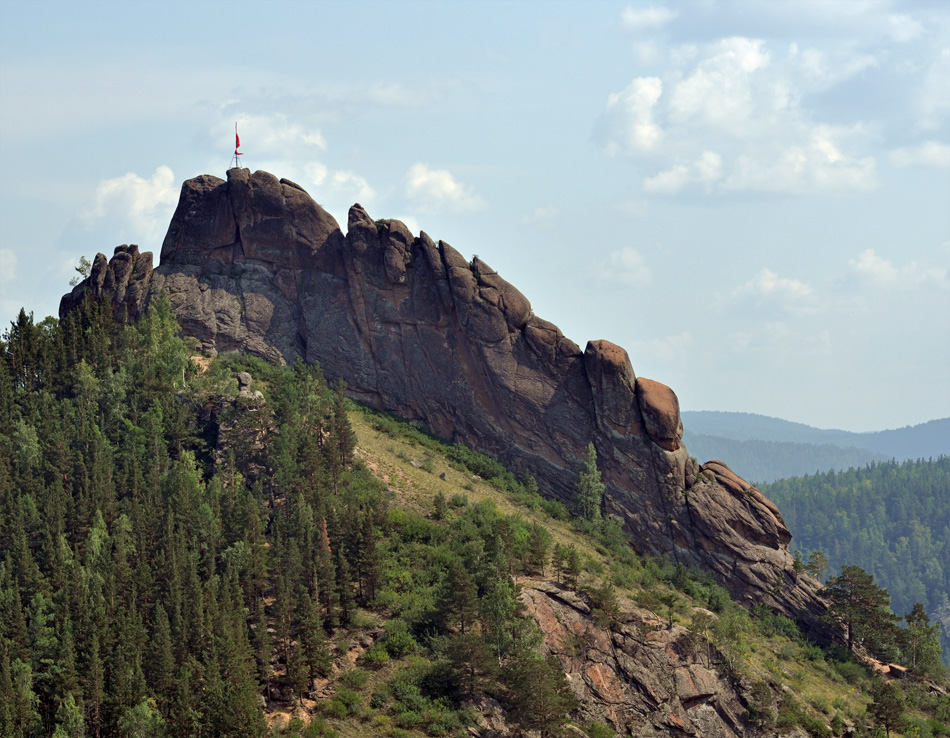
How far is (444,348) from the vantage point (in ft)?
377

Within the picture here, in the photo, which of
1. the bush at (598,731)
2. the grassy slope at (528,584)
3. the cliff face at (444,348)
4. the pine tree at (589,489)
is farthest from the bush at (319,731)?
the cliff face at (444,348)

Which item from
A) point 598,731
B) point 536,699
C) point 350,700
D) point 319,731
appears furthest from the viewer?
point 598,731

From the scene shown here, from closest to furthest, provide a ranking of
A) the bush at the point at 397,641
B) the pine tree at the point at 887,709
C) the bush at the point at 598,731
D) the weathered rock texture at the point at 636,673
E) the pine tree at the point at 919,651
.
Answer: the bush at the point at 598,731 → the bush at the point at 397,641 → the weathered rock texture at the point at 636,673 → the pine tree at the point at 887,709 → the pine tree at the point at 919,651

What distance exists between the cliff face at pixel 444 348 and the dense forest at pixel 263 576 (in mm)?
3721

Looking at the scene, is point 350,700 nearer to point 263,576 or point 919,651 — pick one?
point 263,576

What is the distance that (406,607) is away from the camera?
80.9 meters

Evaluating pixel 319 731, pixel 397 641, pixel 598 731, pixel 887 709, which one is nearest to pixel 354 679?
pixel 397 641

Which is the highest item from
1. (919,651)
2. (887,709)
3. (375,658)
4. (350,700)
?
(375,658)

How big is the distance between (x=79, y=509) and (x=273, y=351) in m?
38.1

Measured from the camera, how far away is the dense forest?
67.0 m

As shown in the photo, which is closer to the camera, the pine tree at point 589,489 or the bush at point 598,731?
the bush at point 598,731

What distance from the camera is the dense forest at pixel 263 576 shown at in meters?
67.0

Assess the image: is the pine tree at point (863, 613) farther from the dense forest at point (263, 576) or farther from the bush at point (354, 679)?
the bush at point (354, 679)

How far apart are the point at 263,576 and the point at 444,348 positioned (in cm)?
4291
